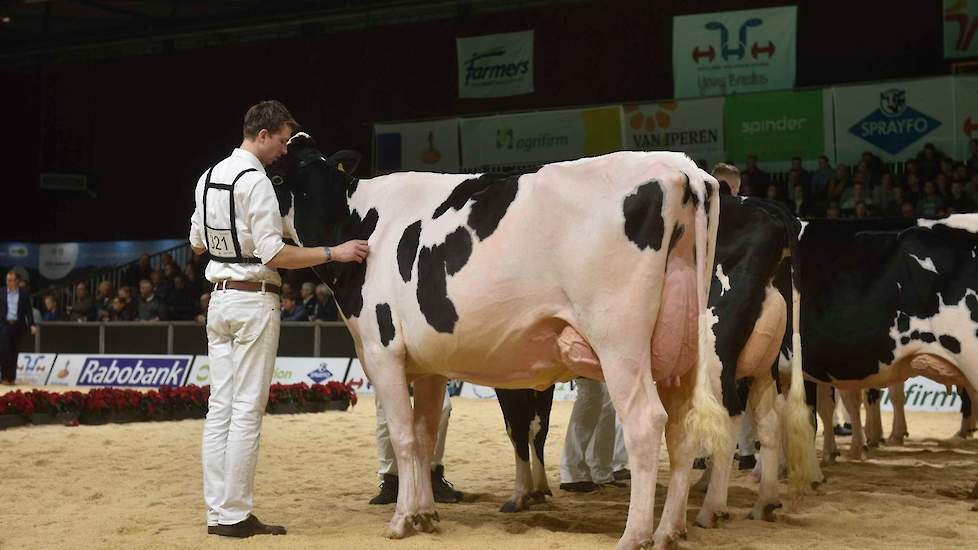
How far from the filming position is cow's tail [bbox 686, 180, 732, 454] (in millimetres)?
5016

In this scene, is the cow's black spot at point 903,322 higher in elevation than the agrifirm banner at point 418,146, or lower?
lower

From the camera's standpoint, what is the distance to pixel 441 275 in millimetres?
5531

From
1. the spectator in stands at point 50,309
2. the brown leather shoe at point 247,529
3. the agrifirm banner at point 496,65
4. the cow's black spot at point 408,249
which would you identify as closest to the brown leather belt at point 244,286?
the cow's black spot at point 408,249

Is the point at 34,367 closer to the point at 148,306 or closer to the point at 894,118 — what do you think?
the point at 148,306

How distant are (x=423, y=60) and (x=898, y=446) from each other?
16.1m

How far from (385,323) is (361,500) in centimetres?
174

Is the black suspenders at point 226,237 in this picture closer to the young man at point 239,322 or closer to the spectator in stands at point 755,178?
the young man at point 239,322

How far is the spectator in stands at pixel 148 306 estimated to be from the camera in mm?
19516

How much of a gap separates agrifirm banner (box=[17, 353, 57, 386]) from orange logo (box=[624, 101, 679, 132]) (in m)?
11.1

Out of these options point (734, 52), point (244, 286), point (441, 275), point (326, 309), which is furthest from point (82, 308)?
point (441, 275)

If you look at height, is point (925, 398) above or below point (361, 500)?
above

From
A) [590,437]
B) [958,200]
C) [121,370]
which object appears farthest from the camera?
[121,370]

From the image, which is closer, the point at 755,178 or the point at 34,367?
the point at 755,178

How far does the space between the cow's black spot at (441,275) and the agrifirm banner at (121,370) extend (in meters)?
12.5
